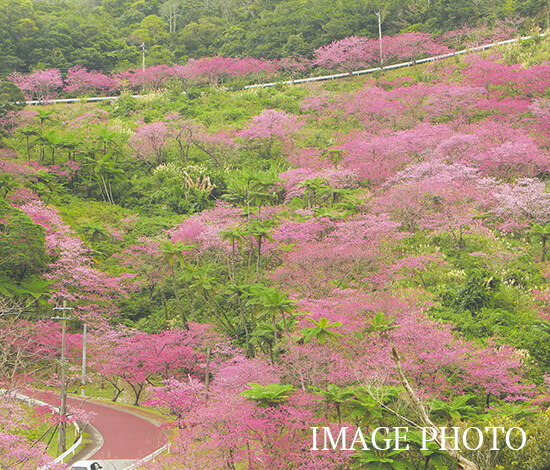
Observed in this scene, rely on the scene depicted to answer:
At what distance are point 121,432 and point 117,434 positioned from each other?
0.25 meters

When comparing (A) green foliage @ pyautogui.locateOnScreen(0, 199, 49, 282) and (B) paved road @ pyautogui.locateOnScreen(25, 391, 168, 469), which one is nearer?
(B) paved road @ pyautogui.locateOnScreen(25, 391, 168, 469)

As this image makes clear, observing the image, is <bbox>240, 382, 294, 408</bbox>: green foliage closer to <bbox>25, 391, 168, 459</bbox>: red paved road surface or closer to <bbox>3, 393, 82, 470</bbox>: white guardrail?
<bbox>3, 393, 82, 470</bbox>: white guardrail

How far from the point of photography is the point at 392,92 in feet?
146

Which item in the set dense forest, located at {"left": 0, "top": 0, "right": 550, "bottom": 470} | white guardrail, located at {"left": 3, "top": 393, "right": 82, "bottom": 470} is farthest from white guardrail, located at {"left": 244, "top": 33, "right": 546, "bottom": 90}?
white guardrail, located at {"left": 3, "top": 393, "right": 82, "bottom": 470}

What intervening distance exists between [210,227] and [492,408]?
17104 mm

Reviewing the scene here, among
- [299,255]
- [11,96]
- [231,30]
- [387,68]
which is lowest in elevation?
[299,255]

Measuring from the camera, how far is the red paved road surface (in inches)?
715

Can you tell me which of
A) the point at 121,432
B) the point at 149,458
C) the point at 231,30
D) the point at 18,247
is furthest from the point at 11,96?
the point at 149,458

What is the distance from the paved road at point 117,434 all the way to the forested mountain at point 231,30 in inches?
1923

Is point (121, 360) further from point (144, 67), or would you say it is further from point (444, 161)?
point (144, 67)

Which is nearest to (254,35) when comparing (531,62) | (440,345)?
(531,62)

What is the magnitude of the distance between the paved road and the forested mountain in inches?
1923

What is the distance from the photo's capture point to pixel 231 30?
73375mm

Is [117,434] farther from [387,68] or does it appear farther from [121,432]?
[387,68]
